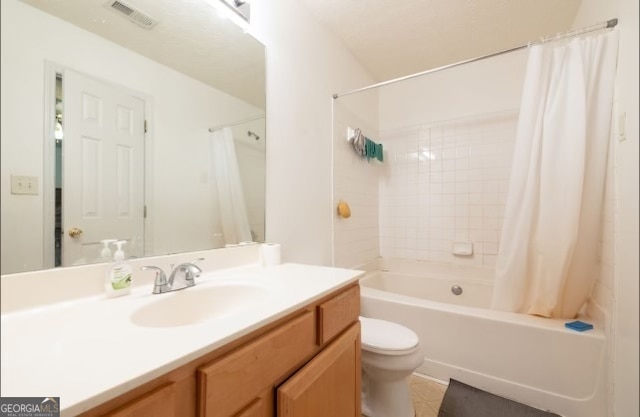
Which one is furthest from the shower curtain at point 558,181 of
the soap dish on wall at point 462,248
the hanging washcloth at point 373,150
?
the hanging washcloth at point 373,150

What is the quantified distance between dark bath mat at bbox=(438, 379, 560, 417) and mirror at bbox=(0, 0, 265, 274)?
50.7 inches

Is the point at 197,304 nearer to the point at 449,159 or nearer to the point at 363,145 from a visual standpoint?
the point at 363,145

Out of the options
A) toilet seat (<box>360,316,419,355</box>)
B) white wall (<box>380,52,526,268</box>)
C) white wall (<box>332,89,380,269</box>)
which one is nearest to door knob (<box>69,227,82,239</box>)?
toilet seat (<box>360,316,419,355</box>)

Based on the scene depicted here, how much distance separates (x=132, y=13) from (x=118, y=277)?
82 cm

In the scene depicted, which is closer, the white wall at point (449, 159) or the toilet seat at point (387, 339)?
the toilet seat at point (387, 339)

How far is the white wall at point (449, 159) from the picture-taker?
7.01 feet

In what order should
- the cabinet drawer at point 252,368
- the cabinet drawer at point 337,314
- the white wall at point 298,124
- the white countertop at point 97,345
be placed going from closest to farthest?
the white countertop at point 97,345
the cabinet drawer at point 252,368
the cabinet drawer at point 337,314
the white wall at point 298,124

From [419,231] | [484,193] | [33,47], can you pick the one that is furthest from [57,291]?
[484,193]

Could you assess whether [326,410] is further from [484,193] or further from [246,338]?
[484,193]

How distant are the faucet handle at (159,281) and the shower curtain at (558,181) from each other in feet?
5.26

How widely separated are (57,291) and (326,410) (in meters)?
0.82

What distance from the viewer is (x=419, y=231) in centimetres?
243

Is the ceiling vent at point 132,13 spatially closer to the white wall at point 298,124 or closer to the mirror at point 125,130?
the mirror at point 125,130

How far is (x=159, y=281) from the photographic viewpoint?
2.72 ft
